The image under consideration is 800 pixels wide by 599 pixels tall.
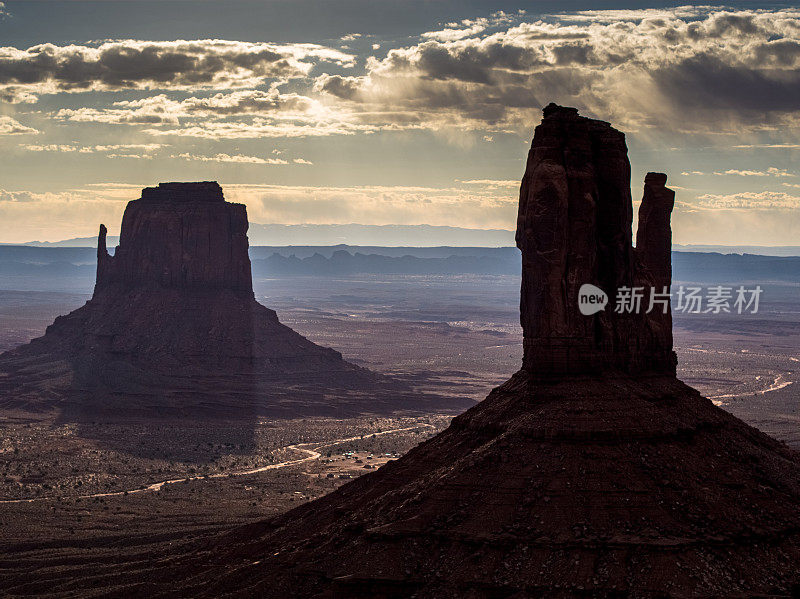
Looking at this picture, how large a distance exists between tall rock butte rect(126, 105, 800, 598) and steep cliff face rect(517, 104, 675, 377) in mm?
63

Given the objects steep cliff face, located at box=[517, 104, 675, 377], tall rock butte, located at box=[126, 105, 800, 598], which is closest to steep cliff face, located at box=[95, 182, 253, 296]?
tall rock butte, located at box=[126, 105, 800, 598]

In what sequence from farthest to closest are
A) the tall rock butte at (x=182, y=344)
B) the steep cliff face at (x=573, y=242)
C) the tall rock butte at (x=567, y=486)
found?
the tall rock butte at (x=182, y=344), the steep cliff face at (x=573, y=242), the tall rock butte at (x=567, y=486)

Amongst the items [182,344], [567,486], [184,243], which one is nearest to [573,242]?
[567,486]

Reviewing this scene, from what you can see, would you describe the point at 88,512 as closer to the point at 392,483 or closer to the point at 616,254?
the point at 392,483

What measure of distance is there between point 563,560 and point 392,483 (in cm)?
1127

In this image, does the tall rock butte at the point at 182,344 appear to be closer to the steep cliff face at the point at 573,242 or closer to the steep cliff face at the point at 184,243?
the steep cliff face at the point at 184,243

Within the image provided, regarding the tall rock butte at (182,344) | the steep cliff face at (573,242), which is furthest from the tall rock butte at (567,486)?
the tall rock butte at (182,344)

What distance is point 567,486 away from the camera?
4650cm

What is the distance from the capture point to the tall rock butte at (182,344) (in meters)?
139

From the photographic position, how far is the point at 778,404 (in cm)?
14450

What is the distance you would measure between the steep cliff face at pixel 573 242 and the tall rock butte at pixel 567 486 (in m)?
0.06

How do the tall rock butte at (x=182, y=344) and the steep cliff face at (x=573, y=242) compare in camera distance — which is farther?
the tall rock butte at (x=182, y=344)

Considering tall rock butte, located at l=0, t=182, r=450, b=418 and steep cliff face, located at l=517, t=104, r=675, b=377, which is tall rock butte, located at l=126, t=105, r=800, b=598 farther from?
tall rock butte, located at l=0, t=182, r=450, b=418

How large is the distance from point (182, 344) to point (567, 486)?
10282 centimetres
